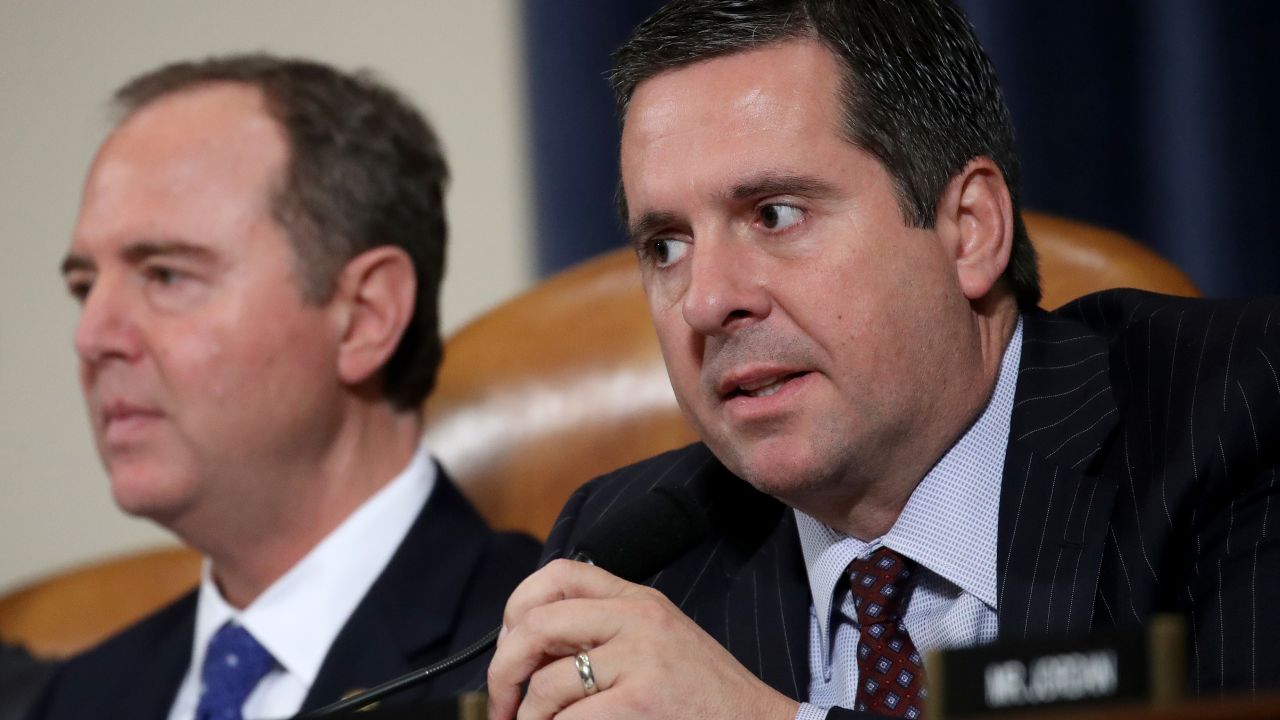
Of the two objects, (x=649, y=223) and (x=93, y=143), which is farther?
(x=93, y=143)

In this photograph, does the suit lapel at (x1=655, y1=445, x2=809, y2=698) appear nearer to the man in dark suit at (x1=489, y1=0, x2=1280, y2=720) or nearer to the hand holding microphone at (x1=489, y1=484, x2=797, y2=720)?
the man in dark suit at (x1=489, y1=0, x2=1280, y2=720)

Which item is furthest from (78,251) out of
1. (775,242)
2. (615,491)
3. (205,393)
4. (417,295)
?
(775,242)

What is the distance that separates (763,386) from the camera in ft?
4.63

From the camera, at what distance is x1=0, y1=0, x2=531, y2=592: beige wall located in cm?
318

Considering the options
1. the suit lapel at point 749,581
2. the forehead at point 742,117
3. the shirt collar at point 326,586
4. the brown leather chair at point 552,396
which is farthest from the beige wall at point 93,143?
the forehead at point 742,117

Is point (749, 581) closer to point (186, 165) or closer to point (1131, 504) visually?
point (1131, 504)

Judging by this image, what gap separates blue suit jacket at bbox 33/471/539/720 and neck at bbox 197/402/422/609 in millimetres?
103

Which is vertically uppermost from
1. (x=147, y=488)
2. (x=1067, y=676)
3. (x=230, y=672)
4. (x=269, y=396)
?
(x=1067, y=676)

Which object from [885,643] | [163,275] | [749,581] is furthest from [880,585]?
[163,275]

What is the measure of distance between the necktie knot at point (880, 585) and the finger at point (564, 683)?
31 cm

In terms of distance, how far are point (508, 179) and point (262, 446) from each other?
1.23 metres

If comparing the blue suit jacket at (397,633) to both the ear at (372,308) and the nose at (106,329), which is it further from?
the nose at (106,329)

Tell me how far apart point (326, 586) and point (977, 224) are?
1.03 metres

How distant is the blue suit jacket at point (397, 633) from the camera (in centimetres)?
188
